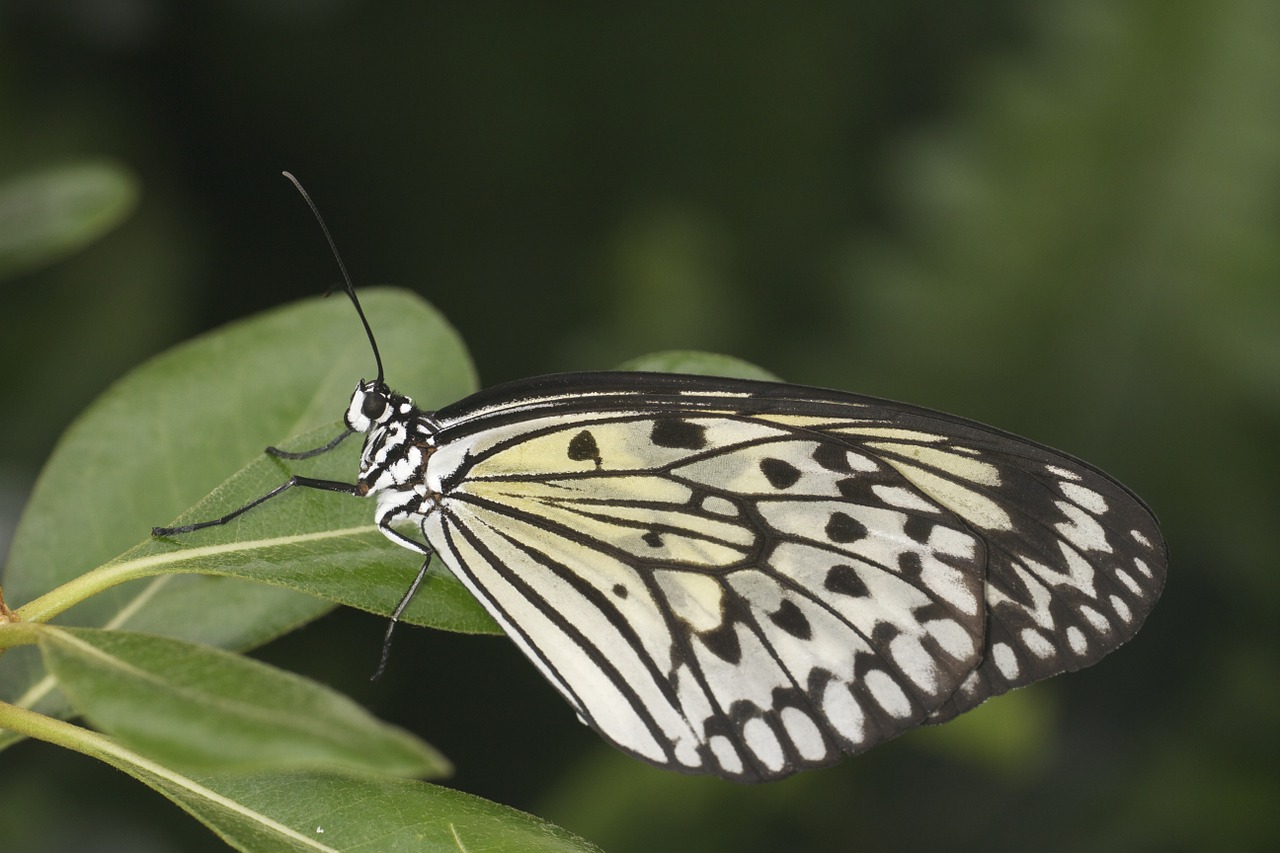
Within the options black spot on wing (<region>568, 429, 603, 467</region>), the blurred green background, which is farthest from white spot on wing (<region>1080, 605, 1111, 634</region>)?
the blurred green background

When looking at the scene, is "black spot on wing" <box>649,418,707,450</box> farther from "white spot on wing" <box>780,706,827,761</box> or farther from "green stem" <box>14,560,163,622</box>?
"green stem" <box>14,560,163,622</box>

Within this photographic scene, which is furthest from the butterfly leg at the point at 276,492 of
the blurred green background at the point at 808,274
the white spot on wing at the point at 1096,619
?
the blurred green background at the point at 808,274

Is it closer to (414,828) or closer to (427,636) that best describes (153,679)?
(414,828)

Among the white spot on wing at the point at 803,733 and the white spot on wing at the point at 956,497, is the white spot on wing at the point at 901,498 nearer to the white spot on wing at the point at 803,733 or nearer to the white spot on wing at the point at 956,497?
the white spot on wing at the point at 956,497

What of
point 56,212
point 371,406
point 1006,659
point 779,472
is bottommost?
point 1006,659

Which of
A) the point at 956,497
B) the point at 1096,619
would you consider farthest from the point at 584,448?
the point at 1096,619

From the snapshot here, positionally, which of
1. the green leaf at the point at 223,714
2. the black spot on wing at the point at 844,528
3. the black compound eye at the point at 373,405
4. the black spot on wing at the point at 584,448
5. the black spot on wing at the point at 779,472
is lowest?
the black spot on wing at the point at 844,528

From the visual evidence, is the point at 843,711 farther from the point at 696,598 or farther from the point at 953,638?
the point at 696,598
